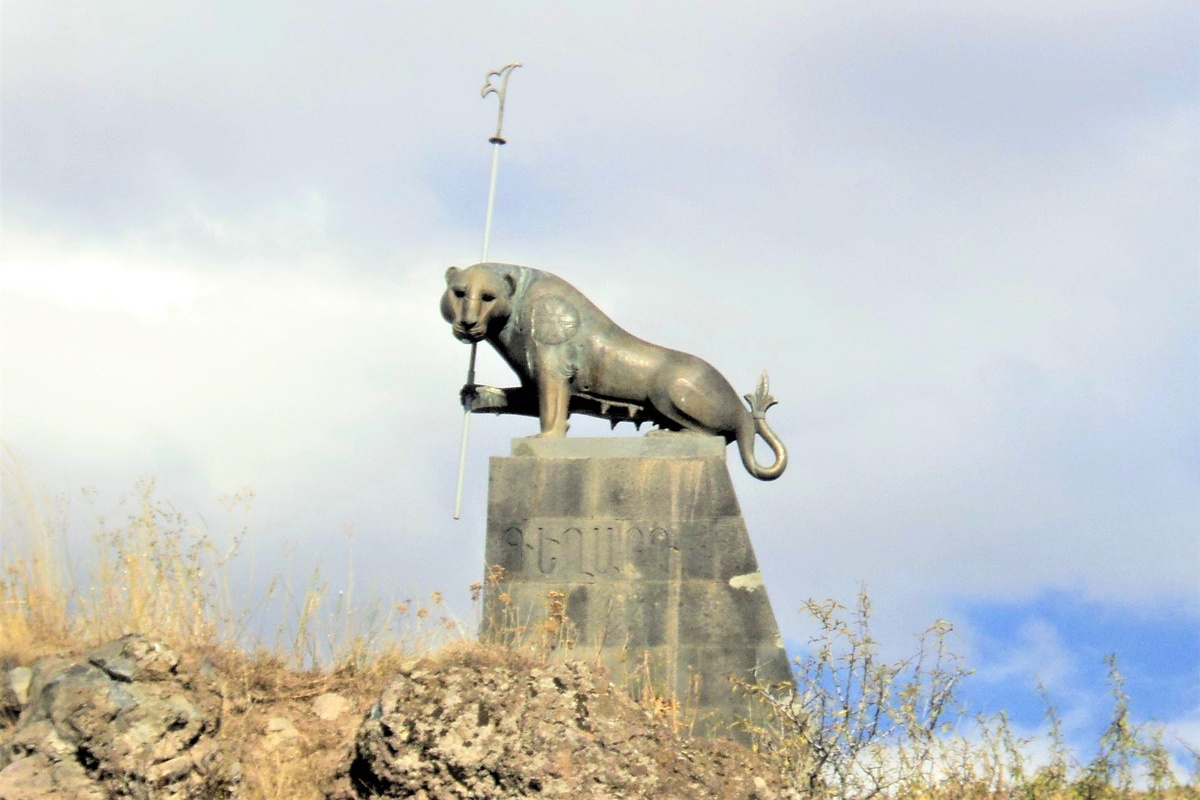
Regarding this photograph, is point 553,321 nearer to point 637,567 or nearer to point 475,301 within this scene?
point 475,301

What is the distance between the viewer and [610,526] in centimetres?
1302

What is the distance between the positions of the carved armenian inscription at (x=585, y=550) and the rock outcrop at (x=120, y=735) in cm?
323

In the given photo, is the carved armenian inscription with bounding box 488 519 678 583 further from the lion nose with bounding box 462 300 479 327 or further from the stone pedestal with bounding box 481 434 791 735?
the lion nose with bounding box 462 300 479 327

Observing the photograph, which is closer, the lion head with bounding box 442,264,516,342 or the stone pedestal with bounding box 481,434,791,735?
the stone pedestal with bounding box 481,434,791,735

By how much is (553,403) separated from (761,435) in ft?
5.61

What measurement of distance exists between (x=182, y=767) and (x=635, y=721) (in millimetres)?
2468

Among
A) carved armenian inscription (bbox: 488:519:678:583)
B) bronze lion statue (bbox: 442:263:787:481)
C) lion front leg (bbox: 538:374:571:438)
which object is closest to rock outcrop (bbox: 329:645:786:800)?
carved armenian inscription (bbox: 488:519:678:583)

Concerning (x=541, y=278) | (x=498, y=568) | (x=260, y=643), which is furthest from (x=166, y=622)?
(x=541, y=278)

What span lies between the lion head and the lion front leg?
1.91 feet

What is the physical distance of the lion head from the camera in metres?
13.5

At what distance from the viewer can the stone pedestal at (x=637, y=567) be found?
41.2 feet

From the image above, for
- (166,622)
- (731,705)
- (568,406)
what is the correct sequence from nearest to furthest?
(166,622), (731,705), (568,406)

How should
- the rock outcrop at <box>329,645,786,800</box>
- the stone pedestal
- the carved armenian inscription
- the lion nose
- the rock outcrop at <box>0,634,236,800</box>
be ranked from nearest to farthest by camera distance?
1. the rock outcrop at <box>329,645,786,800</box>
2. the rock outcrop at <box>0,634,236,800</box>
3. the stone pedestal
4. the carved armenian inscription
5. the lion nose

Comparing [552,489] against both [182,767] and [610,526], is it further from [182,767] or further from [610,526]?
[182,767]
